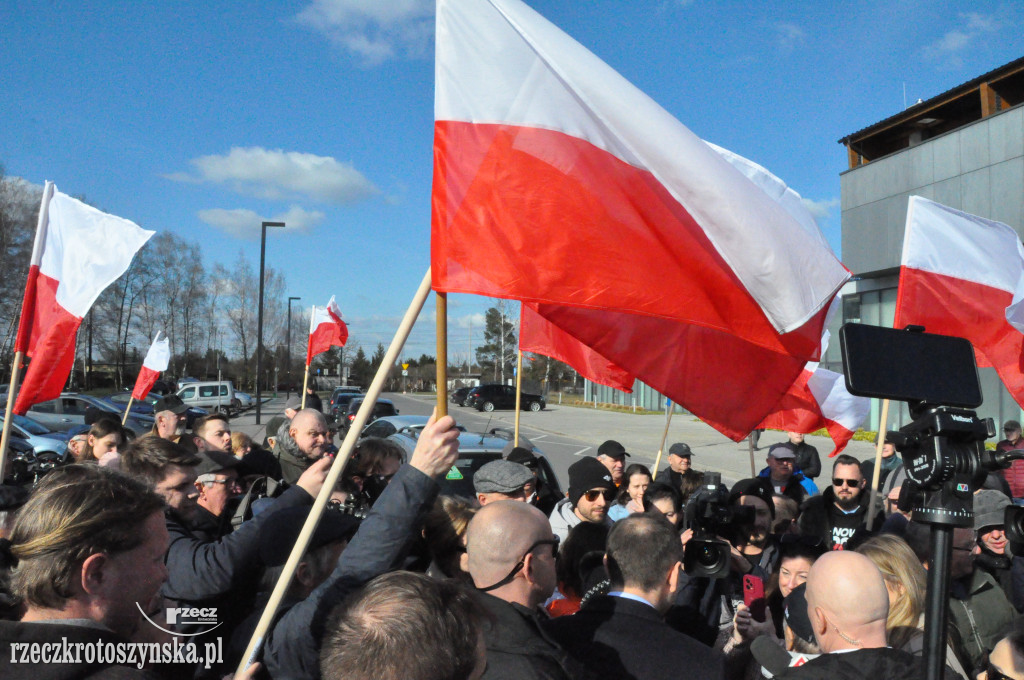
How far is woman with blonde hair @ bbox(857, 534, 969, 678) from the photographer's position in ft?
9.52

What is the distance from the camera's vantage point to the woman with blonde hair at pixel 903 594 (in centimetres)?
290

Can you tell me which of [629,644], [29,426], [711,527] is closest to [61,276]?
[711,527]

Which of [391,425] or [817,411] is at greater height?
[817,411]

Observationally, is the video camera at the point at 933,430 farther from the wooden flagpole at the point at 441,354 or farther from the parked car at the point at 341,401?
the parked car at the point at 341,401

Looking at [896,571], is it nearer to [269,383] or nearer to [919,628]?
[919,628]

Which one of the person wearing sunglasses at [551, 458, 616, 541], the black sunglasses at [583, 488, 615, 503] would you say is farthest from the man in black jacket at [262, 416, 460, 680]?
the black sunglasses at [583, 488, 615, 503]

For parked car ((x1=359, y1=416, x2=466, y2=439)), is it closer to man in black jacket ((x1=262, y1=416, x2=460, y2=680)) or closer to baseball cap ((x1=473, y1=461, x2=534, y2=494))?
baseball cap ((x1=473, y1=461, x2=534, y2=494))

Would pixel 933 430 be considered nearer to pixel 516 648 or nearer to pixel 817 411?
pixel 516 648

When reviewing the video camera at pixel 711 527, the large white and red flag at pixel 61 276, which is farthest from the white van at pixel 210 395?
the video camera at pixel 711 527

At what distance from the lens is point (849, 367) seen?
1.73 meters

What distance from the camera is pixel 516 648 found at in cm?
219

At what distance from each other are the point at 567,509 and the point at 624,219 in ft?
9.92

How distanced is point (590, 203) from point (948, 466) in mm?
1584

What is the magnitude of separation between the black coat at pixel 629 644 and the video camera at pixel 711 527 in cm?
74
